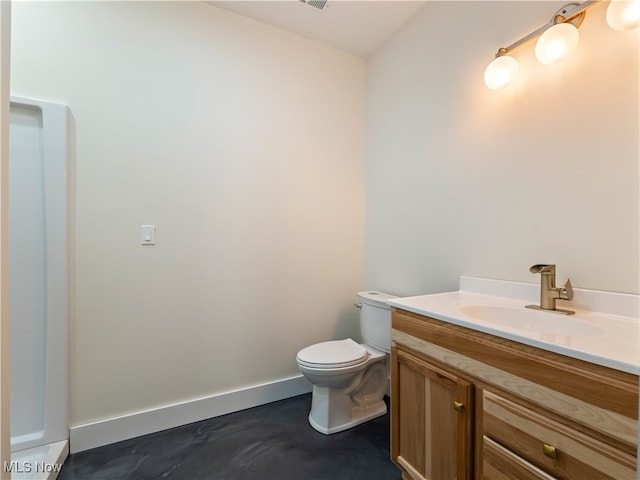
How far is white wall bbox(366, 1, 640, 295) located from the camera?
102 centimetres

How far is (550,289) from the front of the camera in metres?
1.10

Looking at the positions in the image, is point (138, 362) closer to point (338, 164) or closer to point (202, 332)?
point (202, 332)

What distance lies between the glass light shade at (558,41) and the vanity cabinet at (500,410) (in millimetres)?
1087

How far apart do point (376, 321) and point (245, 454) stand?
3.30 feet

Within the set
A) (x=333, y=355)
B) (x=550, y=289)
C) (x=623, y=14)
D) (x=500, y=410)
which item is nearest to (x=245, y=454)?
(x=333, y=355)

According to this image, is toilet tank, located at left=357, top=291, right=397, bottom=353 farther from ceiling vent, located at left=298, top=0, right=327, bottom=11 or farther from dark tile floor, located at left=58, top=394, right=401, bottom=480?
ceiling vent, located at left=298, top=0, right=327, bottom=11

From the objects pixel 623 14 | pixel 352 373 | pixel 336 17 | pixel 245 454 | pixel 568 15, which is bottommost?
pixel 245 454

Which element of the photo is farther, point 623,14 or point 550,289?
point 550,289

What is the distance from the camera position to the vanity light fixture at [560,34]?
3.03ft

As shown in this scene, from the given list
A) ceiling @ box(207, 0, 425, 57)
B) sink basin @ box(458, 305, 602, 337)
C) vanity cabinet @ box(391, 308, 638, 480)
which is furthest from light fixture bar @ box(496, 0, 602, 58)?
vanity cabinet @ box(391, 308, 638, 480)

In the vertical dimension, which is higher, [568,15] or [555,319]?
[568,15]

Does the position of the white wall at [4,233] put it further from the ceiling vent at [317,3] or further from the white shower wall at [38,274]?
the ceiling vent at [317,3]

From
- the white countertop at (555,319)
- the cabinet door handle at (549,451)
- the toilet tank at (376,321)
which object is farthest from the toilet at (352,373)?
the cabinet door handle at (549,451)

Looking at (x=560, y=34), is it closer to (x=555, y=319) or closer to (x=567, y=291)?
(x=567, y=291)
